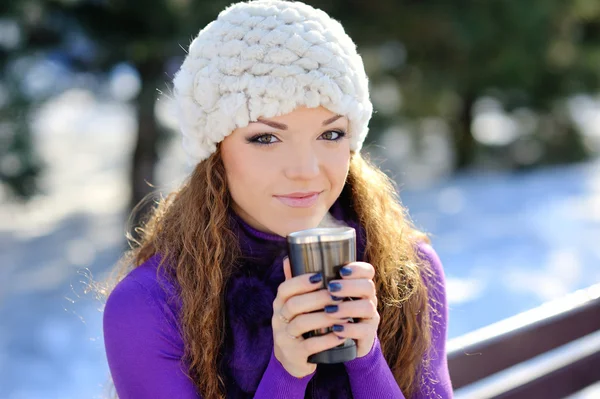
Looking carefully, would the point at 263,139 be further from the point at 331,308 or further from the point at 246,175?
the point at 331,308

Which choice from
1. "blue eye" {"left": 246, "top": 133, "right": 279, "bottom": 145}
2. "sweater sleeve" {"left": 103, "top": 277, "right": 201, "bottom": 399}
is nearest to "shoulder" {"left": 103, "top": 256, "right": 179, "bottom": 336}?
"sweater sleeve" {"left": 103, "top": 277, "right": 201, "bottom": 399}

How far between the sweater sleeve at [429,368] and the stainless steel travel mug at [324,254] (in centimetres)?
22

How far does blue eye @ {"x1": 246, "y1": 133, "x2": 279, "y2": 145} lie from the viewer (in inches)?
60.0

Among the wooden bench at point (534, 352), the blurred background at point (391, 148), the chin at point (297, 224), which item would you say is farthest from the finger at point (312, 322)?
the wooden bench at point (534, 352)

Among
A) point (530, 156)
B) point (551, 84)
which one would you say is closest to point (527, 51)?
point (551, 84)

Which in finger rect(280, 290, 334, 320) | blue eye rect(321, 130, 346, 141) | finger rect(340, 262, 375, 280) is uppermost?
blue eye rect(321, 130, 346, 141)

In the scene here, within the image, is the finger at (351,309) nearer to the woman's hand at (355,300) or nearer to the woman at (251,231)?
the woman's hand at (355,300)

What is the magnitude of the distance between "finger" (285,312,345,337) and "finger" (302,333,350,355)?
20mm

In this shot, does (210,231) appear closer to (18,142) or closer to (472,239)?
(18,142)

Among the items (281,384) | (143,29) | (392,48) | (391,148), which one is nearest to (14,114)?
(143,29)

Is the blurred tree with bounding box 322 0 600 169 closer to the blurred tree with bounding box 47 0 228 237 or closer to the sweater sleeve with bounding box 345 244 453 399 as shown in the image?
the blurred tree with bounding box 47 0 228 237

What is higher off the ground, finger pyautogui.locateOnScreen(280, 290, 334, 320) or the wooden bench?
finger pyautogui.locateOnScreen(280, 290, 334, 320)

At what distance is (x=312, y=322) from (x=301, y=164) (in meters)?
0.42

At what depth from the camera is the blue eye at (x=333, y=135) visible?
1.56 m
